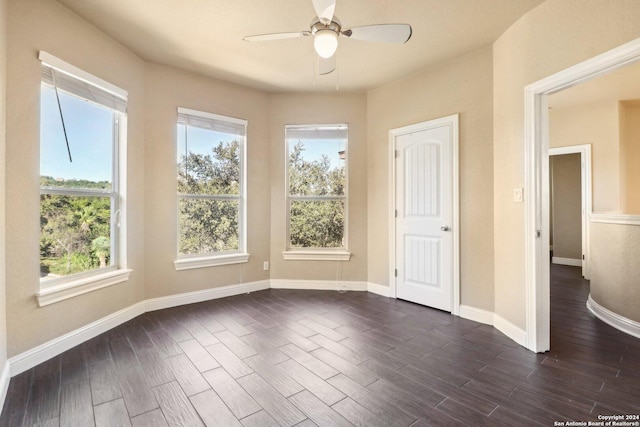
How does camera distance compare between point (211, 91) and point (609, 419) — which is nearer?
point (609, 419)

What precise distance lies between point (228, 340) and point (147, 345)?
66 cm

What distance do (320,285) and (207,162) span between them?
222 cm

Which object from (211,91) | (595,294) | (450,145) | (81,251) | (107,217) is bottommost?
(595,294)

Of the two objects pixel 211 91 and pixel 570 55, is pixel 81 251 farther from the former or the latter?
pixel 570 55

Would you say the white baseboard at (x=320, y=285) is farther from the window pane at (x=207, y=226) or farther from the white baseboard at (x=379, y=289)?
the window pane at (x=207, y=226)

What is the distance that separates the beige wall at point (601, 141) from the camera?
461 centimetres

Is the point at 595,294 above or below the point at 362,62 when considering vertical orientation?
below

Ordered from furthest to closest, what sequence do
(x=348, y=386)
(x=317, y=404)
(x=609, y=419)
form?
(x=348, y=386) → (x=317, y=404) → (x=609, y=419)

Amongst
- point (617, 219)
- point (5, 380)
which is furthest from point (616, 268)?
point (5, 380)

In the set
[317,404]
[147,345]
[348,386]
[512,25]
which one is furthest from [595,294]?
[147,345]

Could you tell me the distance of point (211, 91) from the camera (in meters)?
3.80

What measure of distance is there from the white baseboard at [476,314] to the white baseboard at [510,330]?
0.06 m

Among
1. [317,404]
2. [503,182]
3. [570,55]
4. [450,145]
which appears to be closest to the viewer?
[317,404]

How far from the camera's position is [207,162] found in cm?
380
